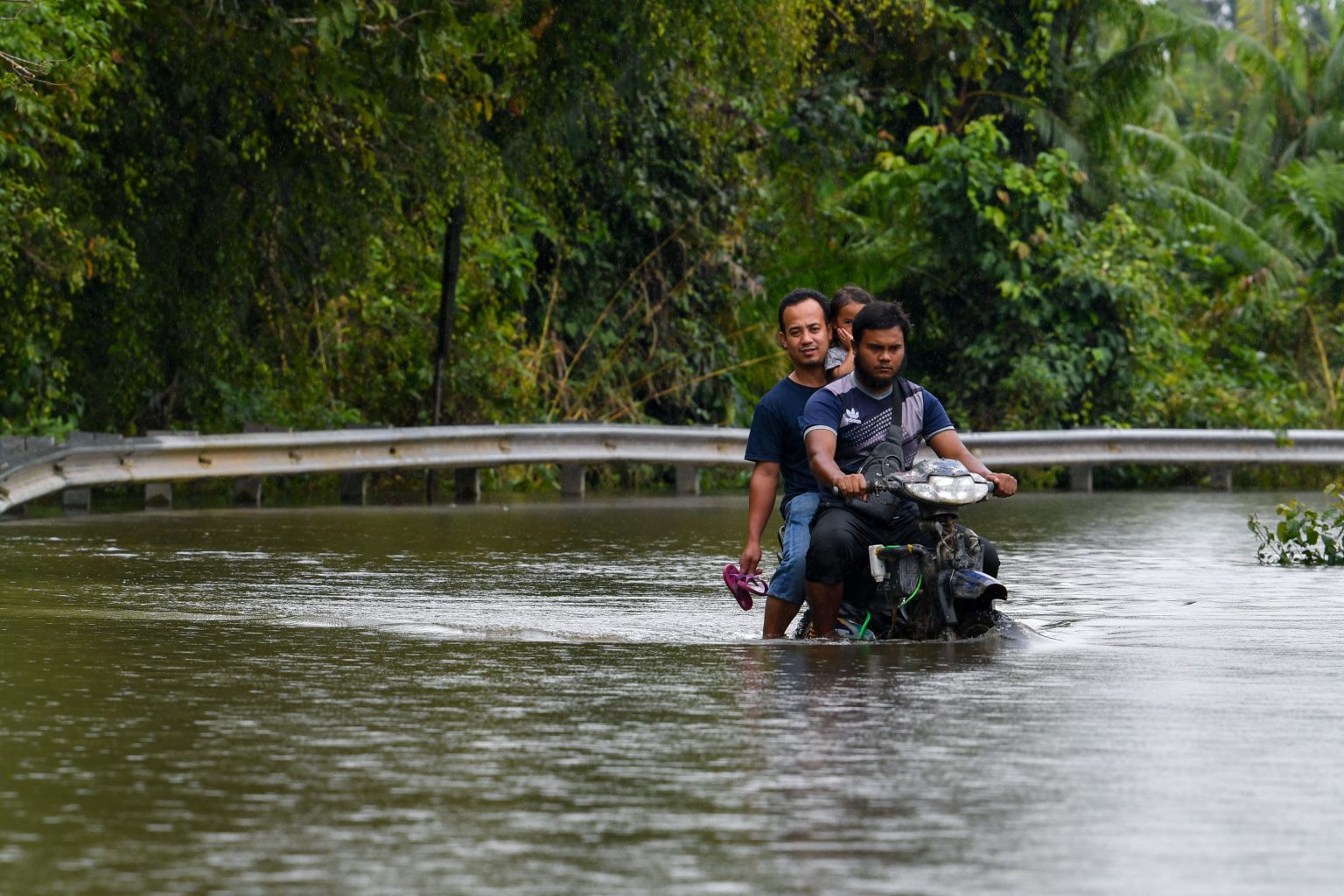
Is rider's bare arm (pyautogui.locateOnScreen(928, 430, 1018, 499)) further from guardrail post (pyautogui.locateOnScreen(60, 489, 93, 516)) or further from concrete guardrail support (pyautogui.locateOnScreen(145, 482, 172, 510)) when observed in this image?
concrete guardrail support (pyautogui.locateOnScreen(145, 482, 172, 510))

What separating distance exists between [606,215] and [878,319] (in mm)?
20042

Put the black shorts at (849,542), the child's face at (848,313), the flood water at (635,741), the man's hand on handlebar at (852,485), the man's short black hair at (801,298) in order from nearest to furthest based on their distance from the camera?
the flood water at (635,741), the man's hand on handlebar at (852,485), the black shorts at (849,542), the man's short black hair at (801,298), the child's face at (848,313)

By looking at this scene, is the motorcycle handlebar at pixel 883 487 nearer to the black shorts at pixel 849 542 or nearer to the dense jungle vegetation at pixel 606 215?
the black shorts at pixel 849 542

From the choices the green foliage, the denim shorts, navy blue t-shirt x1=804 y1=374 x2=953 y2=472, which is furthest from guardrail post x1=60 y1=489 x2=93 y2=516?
navy blue t-shirt x1=804 y1=374 x2=953 y2=472

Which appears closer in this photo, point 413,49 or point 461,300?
point 413,49

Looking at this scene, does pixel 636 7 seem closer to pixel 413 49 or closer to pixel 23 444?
pixel 413 49

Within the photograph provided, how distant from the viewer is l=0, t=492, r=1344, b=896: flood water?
596cm

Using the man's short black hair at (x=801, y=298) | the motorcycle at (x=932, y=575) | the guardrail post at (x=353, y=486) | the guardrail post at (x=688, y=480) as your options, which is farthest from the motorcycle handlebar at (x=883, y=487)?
the guardrail post at (x=688, y=480)

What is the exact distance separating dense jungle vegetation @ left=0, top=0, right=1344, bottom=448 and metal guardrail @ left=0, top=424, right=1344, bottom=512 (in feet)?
4.06

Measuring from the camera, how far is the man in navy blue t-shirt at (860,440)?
36.3 feet

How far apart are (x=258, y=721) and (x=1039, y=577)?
757 cm

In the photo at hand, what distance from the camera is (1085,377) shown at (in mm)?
32250

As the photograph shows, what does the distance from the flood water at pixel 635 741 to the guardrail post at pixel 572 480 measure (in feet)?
37.7

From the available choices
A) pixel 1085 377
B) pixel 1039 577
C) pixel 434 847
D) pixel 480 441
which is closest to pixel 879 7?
pixel 480 441
